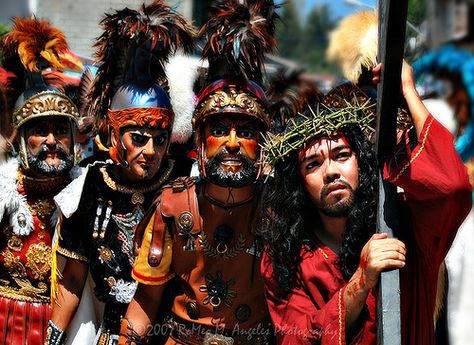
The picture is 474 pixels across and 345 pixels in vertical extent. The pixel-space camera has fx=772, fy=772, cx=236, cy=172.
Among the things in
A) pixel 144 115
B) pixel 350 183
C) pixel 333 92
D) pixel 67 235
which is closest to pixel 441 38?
pixel 350 183

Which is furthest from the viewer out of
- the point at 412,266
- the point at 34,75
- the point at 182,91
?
the point at 34,75

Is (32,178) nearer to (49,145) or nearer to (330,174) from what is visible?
(49,145)

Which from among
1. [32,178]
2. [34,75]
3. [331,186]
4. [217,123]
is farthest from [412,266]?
[34,75]

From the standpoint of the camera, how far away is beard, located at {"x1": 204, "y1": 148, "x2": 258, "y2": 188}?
3.20 m

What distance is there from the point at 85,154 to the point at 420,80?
266 centimetres

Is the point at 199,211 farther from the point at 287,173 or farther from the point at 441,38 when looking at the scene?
the point at 441,38

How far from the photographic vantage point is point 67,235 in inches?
151

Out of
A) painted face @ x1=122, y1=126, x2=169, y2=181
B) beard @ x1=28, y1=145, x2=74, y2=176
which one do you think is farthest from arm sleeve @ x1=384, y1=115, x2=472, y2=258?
beard @ x1=28, y1=145, x2=74, y2=176

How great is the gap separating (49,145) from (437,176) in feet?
7.71

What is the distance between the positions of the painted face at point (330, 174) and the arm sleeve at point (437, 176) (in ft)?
1.31

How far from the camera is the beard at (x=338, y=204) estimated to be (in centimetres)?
282

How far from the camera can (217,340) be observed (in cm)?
329

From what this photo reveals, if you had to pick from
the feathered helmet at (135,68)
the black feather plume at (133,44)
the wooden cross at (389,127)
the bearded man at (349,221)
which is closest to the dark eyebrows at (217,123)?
the bearded man at (349,221)

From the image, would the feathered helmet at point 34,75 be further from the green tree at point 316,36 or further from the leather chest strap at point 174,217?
the green tree at point 316,36
